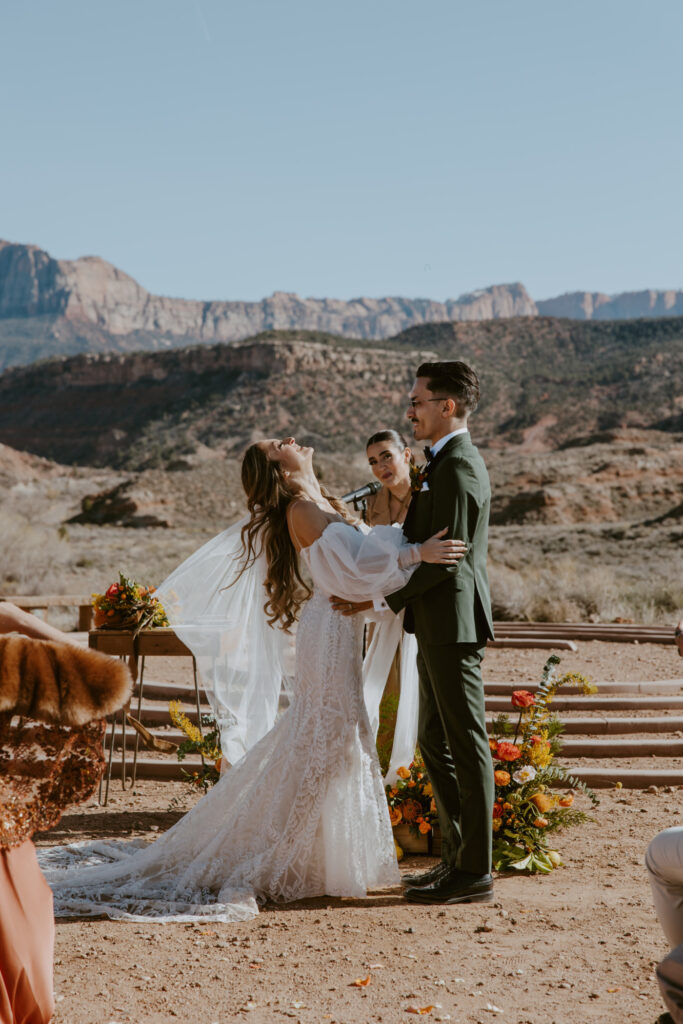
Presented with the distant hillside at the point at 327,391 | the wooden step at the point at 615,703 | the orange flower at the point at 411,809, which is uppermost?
the distant hillside at the point at 327,391

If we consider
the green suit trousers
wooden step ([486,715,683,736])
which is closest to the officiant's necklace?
wooden step ([486,715,683,736])

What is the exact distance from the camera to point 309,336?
68438mm

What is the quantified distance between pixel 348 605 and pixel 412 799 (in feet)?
3.82

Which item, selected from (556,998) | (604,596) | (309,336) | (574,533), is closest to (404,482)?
(556,998)

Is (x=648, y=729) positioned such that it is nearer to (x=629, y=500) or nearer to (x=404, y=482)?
(x=404, y=482)

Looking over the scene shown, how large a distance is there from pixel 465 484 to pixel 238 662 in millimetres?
1573

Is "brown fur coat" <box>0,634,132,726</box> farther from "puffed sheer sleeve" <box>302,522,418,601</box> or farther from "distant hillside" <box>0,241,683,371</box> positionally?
"distant hillside" <box>0,241,683,371</box>

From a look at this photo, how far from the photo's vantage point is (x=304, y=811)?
13.7 ft

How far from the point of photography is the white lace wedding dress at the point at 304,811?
4062mm

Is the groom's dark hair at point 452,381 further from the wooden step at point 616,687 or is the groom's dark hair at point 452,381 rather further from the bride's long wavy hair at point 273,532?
the wooden step at point 616,687

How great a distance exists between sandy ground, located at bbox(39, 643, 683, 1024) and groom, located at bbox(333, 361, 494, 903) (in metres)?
0.24

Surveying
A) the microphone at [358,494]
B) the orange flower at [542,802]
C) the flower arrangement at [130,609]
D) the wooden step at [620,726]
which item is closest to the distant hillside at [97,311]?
the wooden step at [620,726]

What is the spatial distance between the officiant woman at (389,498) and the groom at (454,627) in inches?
34.3

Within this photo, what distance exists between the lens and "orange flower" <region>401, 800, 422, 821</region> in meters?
4.72
